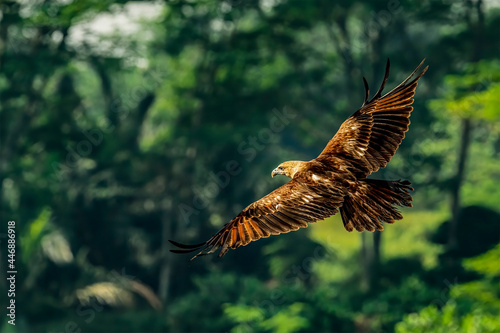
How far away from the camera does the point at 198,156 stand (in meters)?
21.5

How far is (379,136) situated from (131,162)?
53.1 ft

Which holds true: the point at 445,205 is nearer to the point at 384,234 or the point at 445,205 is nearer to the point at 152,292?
the point at 384,234

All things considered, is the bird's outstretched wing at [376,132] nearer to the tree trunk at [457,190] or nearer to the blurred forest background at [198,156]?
the blurred forest background at [198,156]

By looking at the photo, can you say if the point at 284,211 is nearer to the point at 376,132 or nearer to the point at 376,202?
the point at 376,202

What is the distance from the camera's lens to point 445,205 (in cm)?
2456

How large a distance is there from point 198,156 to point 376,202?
17.0 metres

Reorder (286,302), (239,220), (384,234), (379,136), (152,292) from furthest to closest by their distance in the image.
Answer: (384,234) < (152,292) < (286,302) < (379,136) < (239,220)

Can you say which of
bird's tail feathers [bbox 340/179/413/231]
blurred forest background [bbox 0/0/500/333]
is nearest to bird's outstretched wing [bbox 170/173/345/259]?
bird's tail feathers [bbox 340/179/413/231]

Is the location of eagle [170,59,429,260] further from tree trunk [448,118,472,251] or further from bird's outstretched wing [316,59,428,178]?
tree trunk [448,118,472,251]

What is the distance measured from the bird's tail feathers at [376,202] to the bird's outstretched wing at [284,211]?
14 centimetres

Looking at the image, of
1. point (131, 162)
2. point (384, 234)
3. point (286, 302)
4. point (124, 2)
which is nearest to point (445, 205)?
point (384, 234)

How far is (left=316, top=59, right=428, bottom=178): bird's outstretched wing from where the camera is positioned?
4902mm

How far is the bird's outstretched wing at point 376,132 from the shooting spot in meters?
4.90

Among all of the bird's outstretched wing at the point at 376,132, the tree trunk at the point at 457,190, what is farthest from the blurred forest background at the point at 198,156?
the bird's outstretched wing at the point at 376,132
